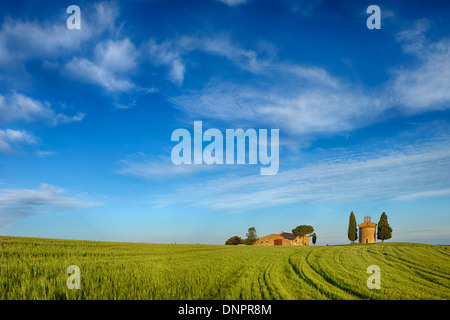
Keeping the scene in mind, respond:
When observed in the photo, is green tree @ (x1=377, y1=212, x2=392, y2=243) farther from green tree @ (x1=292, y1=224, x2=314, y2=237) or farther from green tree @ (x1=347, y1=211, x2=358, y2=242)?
green tree @ (x1=292, y1=224, x2=314, y2=237)

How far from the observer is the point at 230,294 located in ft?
28.0

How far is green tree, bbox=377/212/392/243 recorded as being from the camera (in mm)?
85625

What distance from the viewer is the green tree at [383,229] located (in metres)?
85.6

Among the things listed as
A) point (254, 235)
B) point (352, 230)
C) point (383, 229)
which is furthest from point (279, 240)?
point (383, 229)

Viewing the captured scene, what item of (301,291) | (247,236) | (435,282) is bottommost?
(247,236)

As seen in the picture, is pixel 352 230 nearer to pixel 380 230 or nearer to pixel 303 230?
pixel 380 230

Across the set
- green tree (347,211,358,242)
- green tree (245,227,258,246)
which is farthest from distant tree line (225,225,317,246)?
green tree (347,211,358,242)

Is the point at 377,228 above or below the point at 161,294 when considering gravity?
below

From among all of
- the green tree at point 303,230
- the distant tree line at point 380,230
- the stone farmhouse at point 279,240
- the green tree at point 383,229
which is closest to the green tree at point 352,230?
the distant tree line at point 380,230

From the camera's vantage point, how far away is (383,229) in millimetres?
86125
